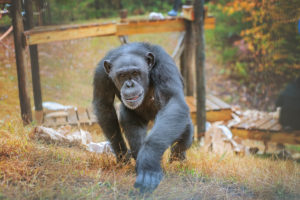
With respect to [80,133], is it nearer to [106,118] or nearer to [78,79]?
[106,118]

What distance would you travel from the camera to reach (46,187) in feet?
10.2

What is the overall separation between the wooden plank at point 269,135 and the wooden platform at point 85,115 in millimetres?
732

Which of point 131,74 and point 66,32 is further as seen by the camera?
point 66,32

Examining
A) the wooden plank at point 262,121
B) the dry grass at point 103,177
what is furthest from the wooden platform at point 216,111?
the dry grass at point 103,177

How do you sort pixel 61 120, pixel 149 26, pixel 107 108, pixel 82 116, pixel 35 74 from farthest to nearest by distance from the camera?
pixel 149 26
pixel 82 116
pixel 61 120
pixel 35 74
pixel 107 108

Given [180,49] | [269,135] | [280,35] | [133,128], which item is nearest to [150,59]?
[133,128]

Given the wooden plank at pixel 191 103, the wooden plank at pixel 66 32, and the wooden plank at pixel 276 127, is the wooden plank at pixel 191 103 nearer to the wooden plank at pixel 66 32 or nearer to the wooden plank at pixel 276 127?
the wooden plank at pixel 276 127

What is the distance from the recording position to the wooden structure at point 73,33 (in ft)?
16.9

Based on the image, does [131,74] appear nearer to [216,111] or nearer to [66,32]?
[66,32]

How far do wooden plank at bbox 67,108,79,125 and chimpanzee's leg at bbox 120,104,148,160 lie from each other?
2.62 meters

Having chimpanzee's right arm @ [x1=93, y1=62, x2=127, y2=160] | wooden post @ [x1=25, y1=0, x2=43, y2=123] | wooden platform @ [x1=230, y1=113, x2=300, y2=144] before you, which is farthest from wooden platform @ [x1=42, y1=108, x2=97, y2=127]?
wooden platform @ [x1=230, y1=113, x2=300, y2=144]

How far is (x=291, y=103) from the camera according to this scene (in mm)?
6328

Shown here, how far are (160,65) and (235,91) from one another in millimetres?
9871

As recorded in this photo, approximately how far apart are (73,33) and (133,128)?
12.8 ft
